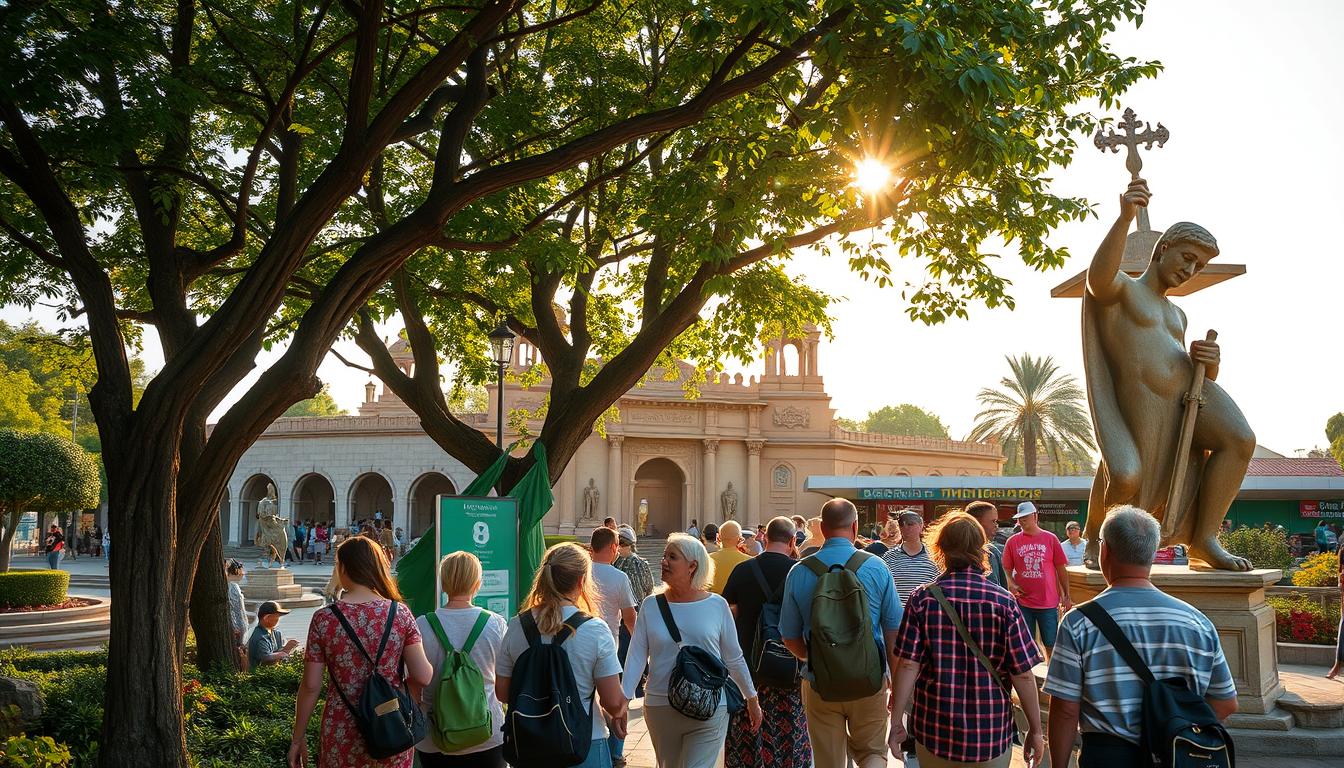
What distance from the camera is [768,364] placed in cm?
4716

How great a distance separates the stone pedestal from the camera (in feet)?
20.4

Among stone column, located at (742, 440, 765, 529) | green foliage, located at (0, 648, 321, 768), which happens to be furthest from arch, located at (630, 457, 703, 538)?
green foliage, located at (0, 648, 321, 768)

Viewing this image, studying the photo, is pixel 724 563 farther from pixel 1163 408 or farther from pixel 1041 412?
pixel 1041 412

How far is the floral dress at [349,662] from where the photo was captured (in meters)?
4.27

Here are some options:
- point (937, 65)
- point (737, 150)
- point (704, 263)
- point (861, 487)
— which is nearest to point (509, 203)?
point (704, 263)

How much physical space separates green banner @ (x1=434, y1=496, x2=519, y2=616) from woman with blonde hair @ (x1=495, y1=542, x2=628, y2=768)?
367cm

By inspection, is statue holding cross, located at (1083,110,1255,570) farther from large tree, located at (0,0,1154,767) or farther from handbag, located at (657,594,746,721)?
handbag, located at (657,594,746,721)

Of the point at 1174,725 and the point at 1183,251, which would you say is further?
the point at 1183,251

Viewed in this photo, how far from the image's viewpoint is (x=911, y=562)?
7711 mm

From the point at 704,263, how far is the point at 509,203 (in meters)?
2.48

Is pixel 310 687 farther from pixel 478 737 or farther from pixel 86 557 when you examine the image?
pixel 86 557

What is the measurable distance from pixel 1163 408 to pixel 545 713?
4737 millimetres

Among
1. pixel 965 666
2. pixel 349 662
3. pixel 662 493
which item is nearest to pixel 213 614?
pixel 349 662

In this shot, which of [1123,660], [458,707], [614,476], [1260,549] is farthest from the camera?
[614,476]
